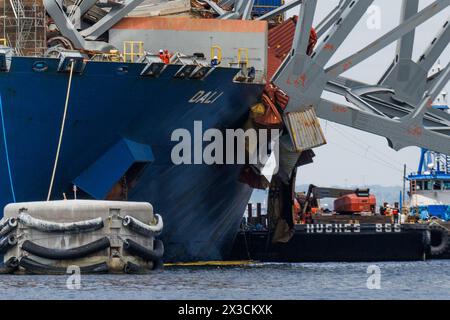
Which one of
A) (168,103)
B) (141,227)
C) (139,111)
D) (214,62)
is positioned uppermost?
(214,62)

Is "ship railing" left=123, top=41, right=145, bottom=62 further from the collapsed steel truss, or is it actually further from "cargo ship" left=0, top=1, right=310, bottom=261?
the collapsed steel truss

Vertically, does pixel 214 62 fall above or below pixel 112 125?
above

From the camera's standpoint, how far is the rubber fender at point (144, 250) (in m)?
46.6

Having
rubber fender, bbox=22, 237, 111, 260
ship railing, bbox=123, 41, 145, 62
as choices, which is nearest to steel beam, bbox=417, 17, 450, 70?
ship railing, bbox=123, 41, 145, 62

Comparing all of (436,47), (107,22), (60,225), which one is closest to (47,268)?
(60,225)

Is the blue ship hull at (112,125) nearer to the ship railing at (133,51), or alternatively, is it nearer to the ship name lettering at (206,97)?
the ship name lettering at (206,97)

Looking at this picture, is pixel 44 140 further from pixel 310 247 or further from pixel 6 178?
pixel 310 247

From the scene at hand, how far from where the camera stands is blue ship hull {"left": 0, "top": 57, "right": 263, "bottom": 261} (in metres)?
51.3

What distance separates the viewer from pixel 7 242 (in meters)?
46.1

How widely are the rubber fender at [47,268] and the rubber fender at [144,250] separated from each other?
1.00m

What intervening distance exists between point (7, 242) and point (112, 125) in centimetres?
828

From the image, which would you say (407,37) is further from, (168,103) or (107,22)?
(168,103)

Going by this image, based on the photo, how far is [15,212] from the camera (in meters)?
46.5
